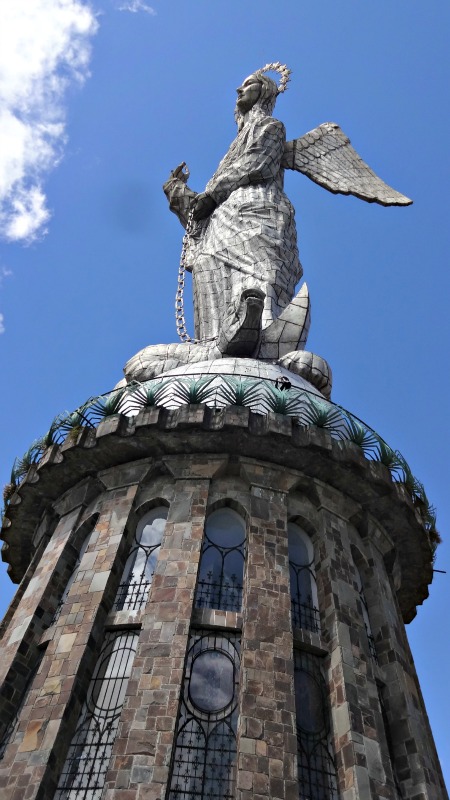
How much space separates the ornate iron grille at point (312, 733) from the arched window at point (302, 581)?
28.4 inches

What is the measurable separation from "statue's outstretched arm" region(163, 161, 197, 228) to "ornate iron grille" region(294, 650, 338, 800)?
1999 centimetres

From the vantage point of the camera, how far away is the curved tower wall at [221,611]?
38.0 feet

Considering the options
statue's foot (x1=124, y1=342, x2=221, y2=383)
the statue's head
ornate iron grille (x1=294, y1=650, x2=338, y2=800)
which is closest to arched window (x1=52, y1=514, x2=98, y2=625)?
ornate iron grille (x1=294, y1=650, x2=338, y2=800)

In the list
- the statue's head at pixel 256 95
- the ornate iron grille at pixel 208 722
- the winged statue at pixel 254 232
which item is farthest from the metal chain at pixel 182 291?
the ornate iron grille at pixel 208 722

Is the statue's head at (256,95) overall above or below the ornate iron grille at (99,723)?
above

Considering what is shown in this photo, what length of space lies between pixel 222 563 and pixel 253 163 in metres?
17.8

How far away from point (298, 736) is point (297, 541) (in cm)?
412

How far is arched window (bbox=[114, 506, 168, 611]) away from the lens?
45.9 feet

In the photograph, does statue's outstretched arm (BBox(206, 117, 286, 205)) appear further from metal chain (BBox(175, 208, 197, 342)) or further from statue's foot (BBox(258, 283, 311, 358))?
statue's foot (BBox(258, 283, 311, 358))

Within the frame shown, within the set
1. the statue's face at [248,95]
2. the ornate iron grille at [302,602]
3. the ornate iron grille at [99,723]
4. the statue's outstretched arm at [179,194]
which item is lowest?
the ornate iron grille at [99,723]

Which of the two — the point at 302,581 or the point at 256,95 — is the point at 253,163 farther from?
the point at 302,581

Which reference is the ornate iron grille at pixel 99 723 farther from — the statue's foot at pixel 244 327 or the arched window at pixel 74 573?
the statue's foot at pixel 244 327

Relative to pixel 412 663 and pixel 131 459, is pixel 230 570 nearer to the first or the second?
pixel 131 459

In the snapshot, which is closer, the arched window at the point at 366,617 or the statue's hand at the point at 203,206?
the arched window at the point at 366,617
